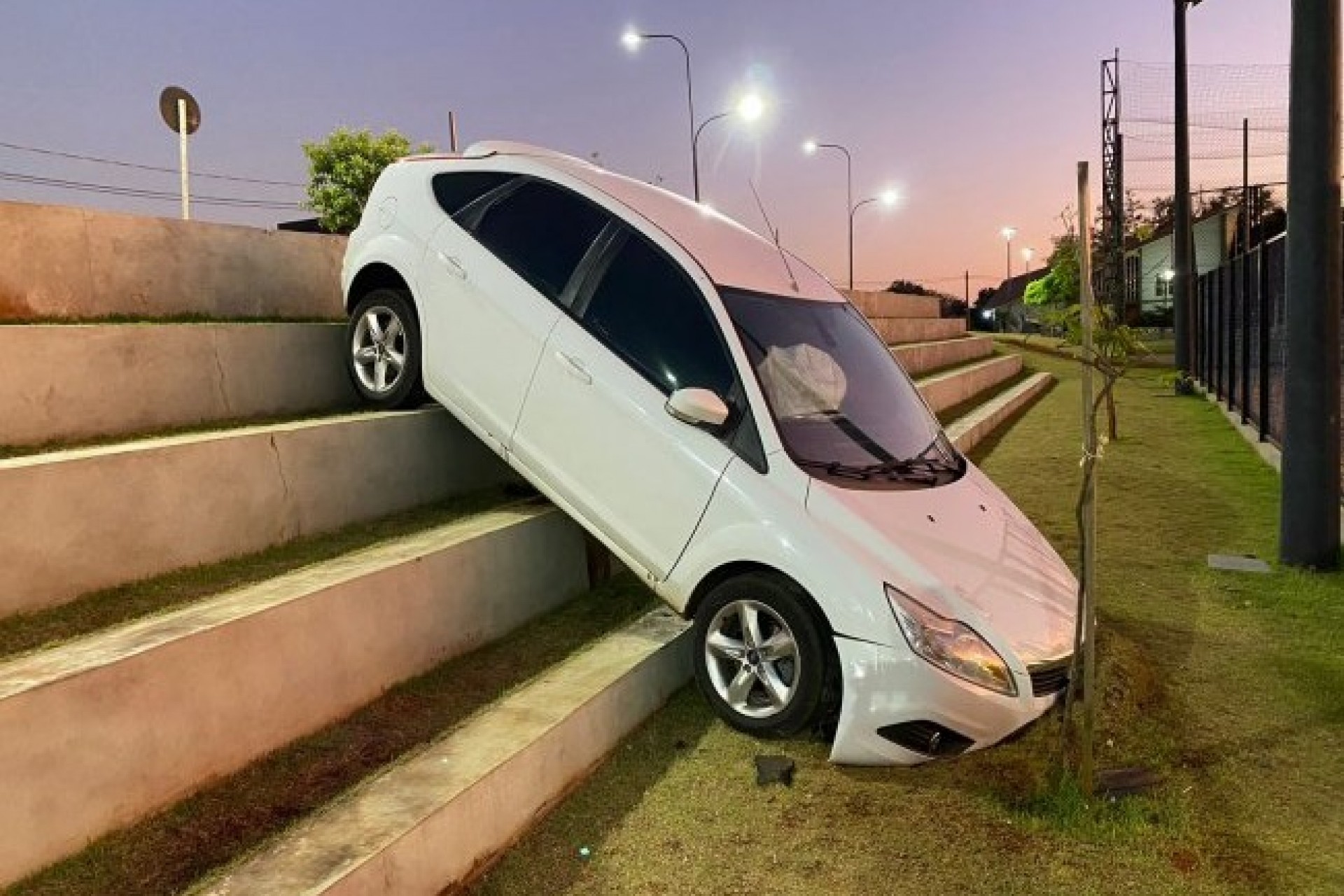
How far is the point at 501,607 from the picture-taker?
14.8 ft

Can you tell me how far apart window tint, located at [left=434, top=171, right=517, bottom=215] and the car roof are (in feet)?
0.41

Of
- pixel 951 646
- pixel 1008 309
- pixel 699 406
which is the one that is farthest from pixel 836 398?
pixel 1008 309

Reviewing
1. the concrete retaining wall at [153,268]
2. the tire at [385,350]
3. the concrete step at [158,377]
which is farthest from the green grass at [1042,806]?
the concrete retaining wall at [153,268]

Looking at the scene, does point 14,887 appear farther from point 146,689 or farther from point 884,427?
point 884,427

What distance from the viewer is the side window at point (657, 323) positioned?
4215mm

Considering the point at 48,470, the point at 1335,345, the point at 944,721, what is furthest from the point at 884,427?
the point at 1335,345

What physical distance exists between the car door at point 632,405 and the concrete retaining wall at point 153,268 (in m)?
2.90

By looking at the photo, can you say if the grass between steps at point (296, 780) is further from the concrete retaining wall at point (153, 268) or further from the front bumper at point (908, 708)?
the concrete retaining wall at point (153, 268)

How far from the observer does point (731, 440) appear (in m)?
4.02

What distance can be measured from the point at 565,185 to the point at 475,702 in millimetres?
2699

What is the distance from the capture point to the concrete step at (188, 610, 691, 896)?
2611 mm

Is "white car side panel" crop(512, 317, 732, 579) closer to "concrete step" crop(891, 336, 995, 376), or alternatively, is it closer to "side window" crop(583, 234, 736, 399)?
"side window" crop(583, 234, 736, 399)

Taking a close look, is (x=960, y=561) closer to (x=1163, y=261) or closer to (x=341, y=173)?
(x=341, y=173)

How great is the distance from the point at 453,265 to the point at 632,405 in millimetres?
1519
